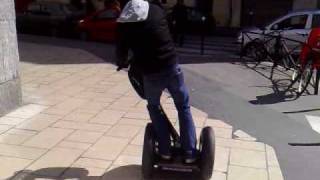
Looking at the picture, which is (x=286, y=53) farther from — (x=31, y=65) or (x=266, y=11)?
(x=266, y=11)

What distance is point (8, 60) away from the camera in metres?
6.30

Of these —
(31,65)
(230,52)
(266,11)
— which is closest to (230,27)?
(266,11)

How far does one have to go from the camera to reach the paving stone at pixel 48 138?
519 centimetres

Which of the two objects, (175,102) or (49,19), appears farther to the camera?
(49,19)

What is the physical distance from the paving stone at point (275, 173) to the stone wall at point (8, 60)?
11.0 ft

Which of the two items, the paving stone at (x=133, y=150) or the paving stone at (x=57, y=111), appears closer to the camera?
the paving stone at (x=133, y=150)

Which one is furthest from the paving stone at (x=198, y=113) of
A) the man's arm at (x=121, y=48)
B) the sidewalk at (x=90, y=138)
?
the man's arm at (x=121, y=48)

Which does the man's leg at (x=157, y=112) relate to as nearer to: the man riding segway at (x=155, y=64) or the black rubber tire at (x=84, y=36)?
the man riding segway at (x=155, y=64)

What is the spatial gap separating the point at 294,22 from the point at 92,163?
37.5ft

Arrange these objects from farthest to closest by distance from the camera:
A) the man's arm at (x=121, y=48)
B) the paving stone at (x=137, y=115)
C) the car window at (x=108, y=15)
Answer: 1. the car window at (x=108, y=15)
2. the paving stone at (x=137, y=115)
3. the man's arm at (x=121, y=48)

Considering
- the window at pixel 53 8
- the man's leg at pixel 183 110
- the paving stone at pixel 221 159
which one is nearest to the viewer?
the man's leg at pixel 183 110

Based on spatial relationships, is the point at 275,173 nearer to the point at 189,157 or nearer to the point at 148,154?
the point at 189,157

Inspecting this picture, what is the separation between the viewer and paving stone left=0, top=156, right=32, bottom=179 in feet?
14.4

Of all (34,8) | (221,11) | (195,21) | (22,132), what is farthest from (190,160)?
(221,11)
